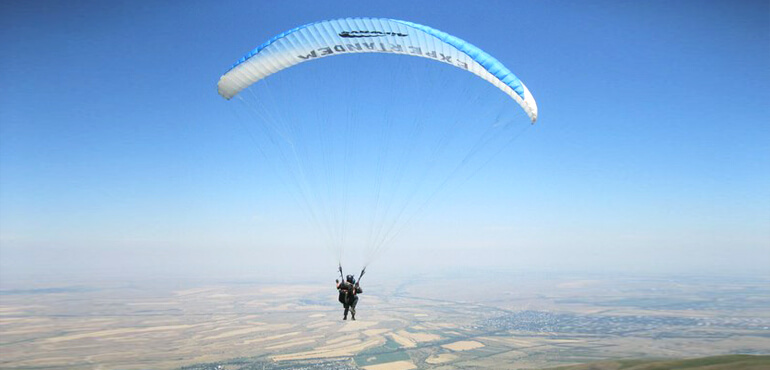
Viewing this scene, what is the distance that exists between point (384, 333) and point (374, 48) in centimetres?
9570

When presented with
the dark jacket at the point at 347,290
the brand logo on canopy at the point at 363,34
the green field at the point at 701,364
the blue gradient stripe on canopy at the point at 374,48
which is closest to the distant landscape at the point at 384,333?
the green field at the point at 701,364

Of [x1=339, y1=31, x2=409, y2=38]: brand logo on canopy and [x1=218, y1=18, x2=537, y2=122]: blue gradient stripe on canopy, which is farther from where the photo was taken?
[x1=339, y1=31, x2=409, y2=38]: brand logo on canopy

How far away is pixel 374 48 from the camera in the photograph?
567 inches

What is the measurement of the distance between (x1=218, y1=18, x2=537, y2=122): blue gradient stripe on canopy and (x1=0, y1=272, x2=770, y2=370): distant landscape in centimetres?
4669

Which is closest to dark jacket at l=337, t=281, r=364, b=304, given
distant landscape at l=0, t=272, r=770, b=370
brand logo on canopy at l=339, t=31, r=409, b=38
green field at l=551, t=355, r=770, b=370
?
brand logo on canopy at l=339, t=31, r=409, b=38

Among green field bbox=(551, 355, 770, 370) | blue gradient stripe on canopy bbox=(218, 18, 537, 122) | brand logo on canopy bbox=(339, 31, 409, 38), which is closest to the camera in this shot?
blue gradient stripe on canopy bbox=(218, 18, 537, 122)

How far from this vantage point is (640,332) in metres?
109

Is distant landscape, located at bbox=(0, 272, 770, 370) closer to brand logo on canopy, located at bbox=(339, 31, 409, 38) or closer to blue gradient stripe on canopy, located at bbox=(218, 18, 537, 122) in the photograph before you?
blue gradient stripe on canopy, located at bbox=(218, 18, 537, 122)

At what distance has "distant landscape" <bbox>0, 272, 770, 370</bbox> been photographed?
246 feet

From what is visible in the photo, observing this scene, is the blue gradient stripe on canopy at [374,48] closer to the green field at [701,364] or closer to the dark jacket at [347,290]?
the dark jacket at [347,290]

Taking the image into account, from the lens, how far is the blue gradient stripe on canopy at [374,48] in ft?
44.5

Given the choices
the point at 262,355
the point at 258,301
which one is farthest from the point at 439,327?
the point at 258,301

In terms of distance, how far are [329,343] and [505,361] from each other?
36.1 m

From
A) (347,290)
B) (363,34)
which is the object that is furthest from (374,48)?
(347,290)
